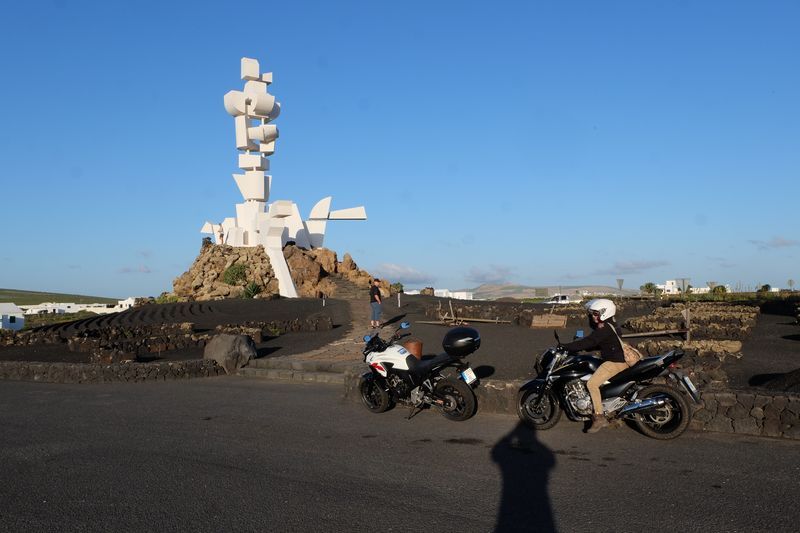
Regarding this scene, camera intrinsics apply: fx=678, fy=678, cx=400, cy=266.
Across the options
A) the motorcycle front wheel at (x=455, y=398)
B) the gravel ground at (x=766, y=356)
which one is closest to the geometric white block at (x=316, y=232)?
the gravel ground at (x=766, y=356)

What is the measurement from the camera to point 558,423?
8.54 meters

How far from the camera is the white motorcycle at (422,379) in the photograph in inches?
358

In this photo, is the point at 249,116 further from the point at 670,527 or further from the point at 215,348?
the point at 670,527

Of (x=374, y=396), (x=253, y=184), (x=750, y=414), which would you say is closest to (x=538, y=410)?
(x=750, y=414)

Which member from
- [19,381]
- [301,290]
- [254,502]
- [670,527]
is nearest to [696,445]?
[670,527]

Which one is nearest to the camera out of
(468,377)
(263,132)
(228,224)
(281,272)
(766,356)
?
(468,377)

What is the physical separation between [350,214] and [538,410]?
158 ft

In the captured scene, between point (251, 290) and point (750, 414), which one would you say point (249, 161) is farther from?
point (750, 414)

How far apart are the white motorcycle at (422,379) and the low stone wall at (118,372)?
6.29m

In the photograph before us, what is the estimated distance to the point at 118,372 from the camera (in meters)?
14.8

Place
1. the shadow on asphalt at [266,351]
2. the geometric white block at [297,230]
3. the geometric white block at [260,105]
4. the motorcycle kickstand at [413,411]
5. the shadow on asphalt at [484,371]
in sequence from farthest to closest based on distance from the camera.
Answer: the geometric white block at [297,230] < the geometric white block at [260,105] < the shadow on asphalt at [266,351] < the shadow on asphalt at [484,371] < the motorcycle kickstand at [413,411]

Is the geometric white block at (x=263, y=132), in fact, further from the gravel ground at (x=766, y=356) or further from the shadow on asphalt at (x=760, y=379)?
the shadow on asphalt at (x=760, y=379)

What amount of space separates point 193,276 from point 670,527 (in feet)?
159

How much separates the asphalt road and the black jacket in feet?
2.98
